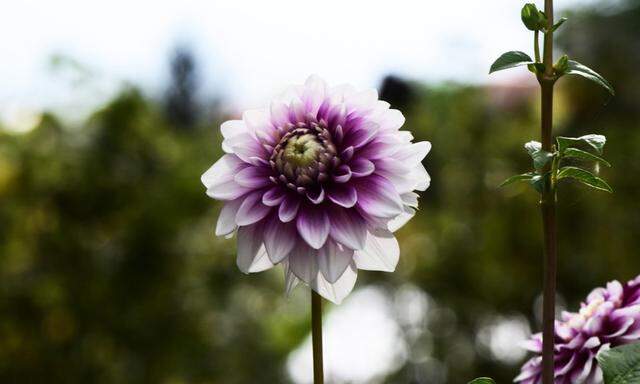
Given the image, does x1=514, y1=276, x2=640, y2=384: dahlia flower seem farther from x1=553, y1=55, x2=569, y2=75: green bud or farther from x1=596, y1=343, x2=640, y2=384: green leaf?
x1=553, y1=55, x2=569, y2=75: green bud

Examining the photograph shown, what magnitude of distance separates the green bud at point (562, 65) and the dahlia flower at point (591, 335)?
126mm

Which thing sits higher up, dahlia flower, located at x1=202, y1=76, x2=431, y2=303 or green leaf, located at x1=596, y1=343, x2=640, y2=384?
dahlia flower, located at x1=202, y1=76, x2=431, y2=303

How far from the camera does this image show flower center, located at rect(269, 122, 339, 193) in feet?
1.31

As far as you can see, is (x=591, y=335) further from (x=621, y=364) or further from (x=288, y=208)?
(x=288, y=208)

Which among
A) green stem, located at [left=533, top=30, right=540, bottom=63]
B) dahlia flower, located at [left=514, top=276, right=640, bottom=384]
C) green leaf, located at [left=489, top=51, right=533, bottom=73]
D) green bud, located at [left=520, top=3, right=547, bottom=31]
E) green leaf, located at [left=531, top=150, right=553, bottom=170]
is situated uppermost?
green bud, located at [left=520, top=3, right=547, bottom=31]

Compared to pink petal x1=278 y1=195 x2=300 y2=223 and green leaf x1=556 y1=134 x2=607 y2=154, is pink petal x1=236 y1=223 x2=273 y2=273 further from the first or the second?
green leaf x1=556 y1=134 x2=607 y2=154

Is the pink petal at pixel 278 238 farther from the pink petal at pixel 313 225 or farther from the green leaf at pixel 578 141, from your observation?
the green leaf at pixel 578 141

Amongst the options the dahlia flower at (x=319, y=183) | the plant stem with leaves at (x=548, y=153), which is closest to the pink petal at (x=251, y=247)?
the dahlia flower at (x=319, y=183)

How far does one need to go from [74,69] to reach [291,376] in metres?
1.26

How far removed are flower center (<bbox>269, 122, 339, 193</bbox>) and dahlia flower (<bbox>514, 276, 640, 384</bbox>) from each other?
0.14 m

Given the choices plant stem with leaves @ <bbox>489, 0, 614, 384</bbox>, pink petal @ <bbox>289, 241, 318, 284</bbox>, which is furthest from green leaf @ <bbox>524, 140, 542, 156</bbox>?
pink petal @ <bbox>289, 241, 318, 284</bbox>

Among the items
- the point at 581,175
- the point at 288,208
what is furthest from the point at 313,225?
the point at 581,175

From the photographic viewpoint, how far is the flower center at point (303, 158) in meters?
0.40

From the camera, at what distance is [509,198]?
273 cm
